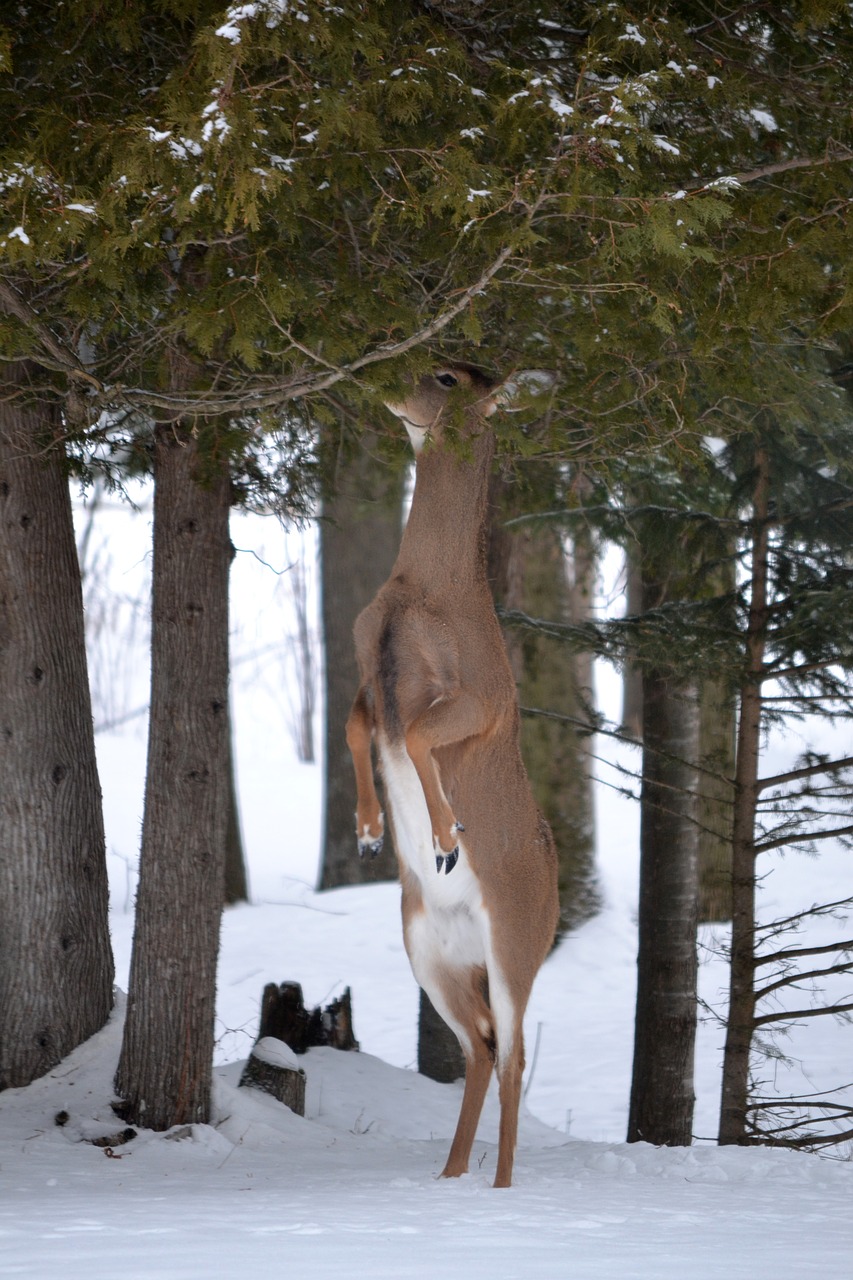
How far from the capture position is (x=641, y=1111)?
8266 millimetres

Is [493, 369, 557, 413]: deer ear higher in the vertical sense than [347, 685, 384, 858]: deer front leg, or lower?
higher

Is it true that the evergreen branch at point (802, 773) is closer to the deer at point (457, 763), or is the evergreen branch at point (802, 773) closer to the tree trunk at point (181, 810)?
the deer at point (457, 763)

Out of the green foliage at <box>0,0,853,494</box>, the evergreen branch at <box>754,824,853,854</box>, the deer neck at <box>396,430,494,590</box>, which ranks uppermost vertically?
the green foliage at <box>0,0,853,494</box>

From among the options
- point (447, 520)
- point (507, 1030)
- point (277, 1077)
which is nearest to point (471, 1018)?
point (507, 1030)

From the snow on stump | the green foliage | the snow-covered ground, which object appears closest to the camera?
the snow-covered ground

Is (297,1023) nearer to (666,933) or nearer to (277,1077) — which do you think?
(277,1077)

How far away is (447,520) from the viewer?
Result: 5984mm

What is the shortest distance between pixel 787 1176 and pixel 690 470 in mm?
4502

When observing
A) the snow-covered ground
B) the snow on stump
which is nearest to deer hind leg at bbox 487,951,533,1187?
the snow-covered ground

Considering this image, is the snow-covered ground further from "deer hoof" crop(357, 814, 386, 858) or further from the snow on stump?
"deer hoof" crop(357, 814, 386, 858)

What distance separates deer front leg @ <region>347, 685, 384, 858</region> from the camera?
5.81 meters

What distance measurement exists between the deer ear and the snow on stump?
3.52m

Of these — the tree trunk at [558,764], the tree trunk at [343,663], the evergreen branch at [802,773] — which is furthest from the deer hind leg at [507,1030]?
the tree trunk at [343,663]

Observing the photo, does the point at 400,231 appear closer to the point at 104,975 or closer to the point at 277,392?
the point at 277,392
